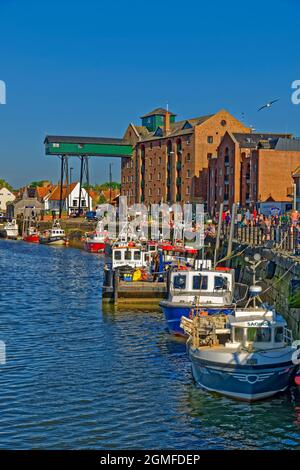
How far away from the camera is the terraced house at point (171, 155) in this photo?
11444 cm

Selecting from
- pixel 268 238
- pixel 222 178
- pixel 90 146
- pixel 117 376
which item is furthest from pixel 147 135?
pixel 117 376

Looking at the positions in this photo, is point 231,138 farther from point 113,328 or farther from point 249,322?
point 249,322

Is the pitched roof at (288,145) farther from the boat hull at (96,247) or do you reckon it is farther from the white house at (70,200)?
the white house at (70,200)

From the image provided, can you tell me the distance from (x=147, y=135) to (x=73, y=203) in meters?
39.1

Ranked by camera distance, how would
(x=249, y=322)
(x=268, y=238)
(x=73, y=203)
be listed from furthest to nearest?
(x=73, y=203) < (x=268, y=238) < (x=249, y=322)

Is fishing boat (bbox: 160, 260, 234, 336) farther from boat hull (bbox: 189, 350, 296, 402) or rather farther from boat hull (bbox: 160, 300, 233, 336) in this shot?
boat hull (bbox: 189, 350, 296, 402)

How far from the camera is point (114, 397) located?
23.5 meters

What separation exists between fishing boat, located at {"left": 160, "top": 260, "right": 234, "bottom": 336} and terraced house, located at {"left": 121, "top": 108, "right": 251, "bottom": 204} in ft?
256

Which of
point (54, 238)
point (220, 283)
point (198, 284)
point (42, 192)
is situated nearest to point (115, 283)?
point (198, 284)

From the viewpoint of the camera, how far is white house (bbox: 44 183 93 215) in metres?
164

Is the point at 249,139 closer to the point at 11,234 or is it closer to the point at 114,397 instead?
the point at 11,234

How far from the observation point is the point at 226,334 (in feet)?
80.1

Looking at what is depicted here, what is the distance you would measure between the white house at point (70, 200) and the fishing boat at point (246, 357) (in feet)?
448

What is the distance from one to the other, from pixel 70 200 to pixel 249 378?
146812 millimetres
